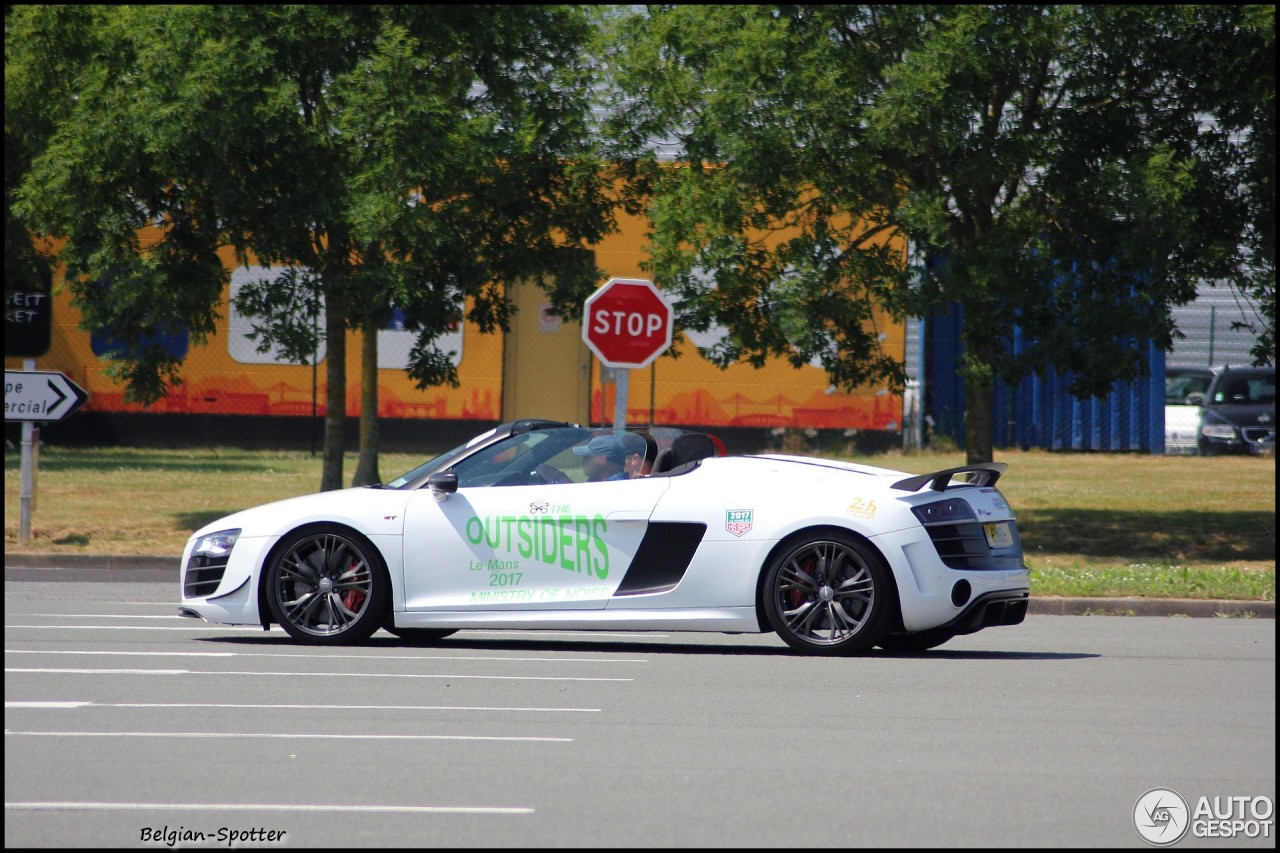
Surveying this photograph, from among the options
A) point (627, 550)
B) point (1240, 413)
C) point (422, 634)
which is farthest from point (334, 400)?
point (1240, 413)

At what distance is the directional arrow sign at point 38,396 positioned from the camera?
1548cm

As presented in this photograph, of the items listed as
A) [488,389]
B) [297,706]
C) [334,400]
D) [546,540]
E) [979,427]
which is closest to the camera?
[297,706]

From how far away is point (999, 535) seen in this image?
29.7 feet

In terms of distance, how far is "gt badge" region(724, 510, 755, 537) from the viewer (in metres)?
8.88

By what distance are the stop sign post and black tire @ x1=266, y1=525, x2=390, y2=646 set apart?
5.26 meters

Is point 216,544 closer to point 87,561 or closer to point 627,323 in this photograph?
point 627,323

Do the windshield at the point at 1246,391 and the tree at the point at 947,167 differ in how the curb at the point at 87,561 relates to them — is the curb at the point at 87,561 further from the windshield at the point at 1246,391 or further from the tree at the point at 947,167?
the windshield at the point at 1246,391

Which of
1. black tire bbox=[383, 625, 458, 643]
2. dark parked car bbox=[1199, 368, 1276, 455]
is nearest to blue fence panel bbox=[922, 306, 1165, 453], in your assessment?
dark parked car bbox=[1199, 368, 1276, 455]

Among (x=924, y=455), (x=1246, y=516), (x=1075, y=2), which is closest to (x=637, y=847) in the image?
(x=1075, y=2)

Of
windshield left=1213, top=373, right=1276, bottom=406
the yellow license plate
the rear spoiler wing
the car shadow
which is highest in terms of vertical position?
windshield left=1213, top=373, right=1276, bottom=406

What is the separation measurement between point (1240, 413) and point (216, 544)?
22157 millimetres

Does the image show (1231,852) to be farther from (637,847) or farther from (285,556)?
(285,556)

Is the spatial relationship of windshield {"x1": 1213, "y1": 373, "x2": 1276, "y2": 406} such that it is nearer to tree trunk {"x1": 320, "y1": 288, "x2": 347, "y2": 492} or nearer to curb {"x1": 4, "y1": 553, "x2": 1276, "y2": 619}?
curb {"x1": 4, "y1": 553, "x2": 1276, "y2": 619}

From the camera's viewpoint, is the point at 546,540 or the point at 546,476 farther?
the point at 546,476
